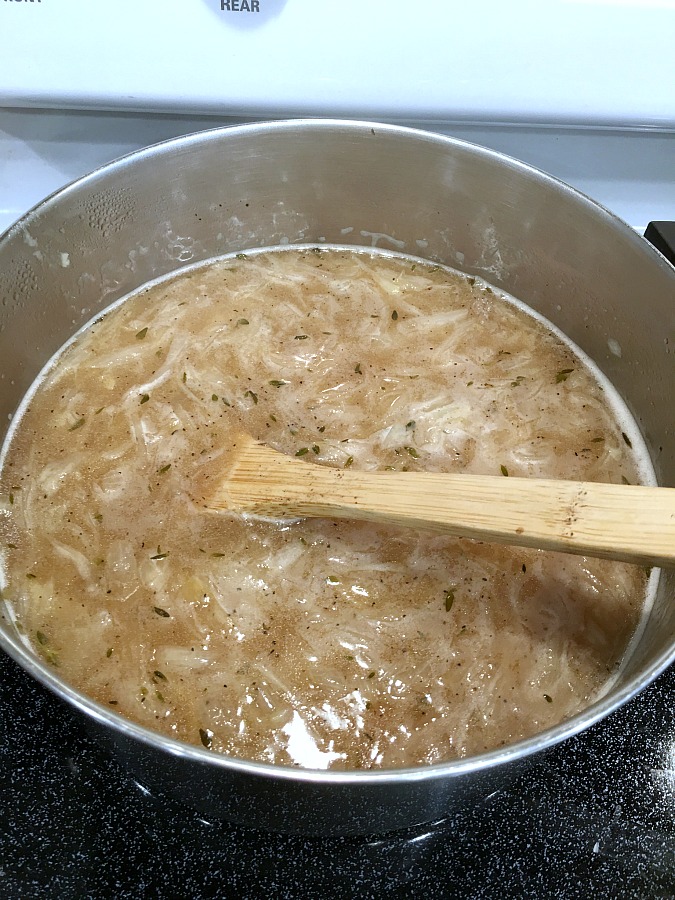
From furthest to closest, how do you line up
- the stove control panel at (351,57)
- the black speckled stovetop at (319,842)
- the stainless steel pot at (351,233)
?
the stainless steel pot at (351,233) → the stove control panel at (351,57) → the black speckled stovetop at (319,842)

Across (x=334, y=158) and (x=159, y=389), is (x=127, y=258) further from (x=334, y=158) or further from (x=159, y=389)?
(x=334, y=158)

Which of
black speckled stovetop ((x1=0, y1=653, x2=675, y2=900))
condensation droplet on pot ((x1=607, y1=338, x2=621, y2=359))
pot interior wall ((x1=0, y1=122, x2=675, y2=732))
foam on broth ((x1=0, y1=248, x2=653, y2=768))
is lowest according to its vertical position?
black speckled stovetop ((x1=0, y1=653, x2=675, y2=900))

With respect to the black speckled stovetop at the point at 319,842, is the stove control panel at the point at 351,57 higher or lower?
higher

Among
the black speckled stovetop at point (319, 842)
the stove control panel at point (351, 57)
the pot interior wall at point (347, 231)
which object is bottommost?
the black speckled stovetop at point (319, 842)

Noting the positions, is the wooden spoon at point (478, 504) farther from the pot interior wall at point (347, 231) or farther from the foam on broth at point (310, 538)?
the pot interior wall at point (347, 231)

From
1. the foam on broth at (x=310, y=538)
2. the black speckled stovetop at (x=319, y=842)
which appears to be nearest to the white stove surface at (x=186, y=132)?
the foam on broth at (x=310, y=538)

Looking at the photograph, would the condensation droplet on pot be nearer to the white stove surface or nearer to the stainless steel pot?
the stainless steel pot

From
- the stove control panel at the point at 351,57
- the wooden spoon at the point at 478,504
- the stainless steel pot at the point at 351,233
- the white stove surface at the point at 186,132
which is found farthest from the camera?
the white stove surface at the point at 186,132

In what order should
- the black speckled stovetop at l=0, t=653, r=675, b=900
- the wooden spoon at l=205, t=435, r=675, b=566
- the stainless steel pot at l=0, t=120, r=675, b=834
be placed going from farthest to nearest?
the stainless steel pot at l=0, t=120, r=675, b=834, the black speckled stovetop at l=0, t=653, r=675, b=900, the wooden spoon at l=205, t=435, r=675, b=566

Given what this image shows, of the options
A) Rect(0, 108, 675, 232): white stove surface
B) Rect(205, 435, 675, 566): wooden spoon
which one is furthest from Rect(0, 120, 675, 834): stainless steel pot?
Rect(205, 435, 675, 566): wooden spoon

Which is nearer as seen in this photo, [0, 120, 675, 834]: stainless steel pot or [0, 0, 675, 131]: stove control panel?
[0, 0, 675, 131]: stove control panel
